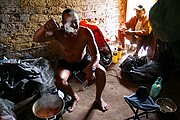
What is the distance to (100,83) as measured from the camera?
2.30 m

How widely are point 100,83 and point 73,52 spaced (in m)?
0.48

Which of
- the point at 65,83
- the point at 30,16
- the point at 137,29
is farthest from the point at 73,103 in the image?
the point at 137,29

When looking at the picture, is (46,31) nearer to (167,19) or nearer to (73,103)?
(73,103)

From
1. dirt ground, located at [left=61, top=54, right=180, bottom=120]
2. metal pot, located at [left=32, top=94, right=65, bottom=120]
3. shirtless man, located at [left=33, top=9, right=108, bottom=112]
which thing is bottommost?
dirt ground, located at [left=61, top=54, right=180, bottom=120]

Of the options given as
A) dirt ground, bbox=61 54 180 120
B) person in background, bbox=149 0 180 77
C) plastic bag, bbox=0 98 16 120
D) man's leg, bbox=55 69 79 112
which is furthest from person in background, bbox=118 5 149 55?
plastic bag, bbox=0 98 16 120

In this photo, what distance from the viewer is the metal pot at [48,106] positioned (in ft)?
6.51

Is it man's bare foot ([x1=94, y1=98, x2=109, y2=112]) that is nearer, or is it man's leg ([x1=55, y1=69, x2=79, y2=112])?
man's leg ([x1=55, y1=69, x2=79, y2=112])

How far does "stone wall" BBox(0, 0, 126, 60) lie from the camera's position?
2.82 m

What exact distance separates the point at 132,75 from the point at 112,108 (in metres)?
0.73

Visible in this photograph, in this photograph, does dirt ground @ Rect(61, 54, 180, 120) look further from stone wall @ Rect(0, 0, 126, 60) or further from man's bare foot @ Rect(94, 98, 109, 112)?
stone wall @ Rect(0, 0, 126, 60)

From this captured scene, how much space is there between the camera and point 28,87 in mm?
2289

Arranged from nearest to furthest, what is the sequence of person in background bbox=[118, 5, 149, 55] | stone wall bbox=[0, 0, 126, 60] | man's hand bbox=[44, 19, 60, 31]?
man's hand bbox=[44, 19, 60, 31]
stone wall bbox=[0, 0, 126, 60]
person in background bbox=[118, 5, 149, 55]

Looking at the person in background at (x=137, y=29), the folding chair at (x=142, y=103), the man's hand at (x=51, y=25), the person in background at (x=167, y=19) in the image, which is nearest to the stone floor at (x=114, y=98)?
the folding chair at (x=142, y=103)

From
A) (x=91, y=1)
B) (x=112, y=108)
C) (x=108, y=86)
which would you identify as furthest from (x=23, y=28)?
(x=112, y=108)
